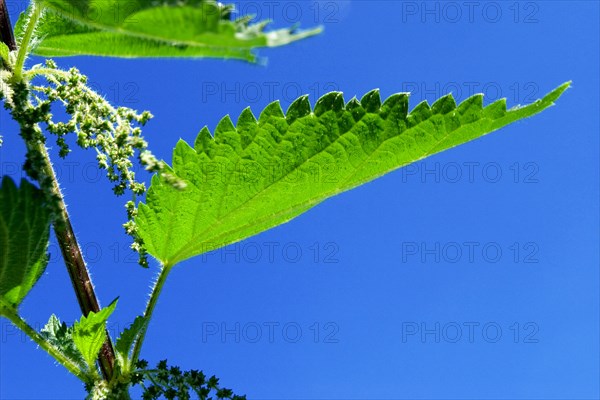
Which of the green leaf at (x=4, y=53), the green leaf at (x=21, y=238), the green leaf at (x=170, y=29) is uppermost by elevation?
the green leaf at (x=4, y=53)

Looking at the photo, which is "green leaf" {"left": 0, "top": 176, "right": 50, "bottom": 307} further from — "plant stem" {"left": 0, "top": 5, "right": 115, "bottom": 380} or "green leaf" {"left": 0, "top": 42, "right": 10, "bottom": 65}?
"green leaf" {"left": 0, "top": 42, "right": 10, "bottom": 65}

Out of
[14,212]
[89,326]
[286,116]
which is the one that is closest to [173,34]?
[14,212]

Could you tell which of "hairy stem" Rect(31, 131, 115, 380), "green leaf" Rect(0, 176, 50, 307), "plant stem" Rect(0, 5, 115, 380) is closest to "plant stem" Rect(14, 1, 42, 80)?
"plant stem" Rect(0, 5, 115, 380)

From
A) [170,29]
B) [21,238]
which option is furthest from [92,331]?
[170,29]

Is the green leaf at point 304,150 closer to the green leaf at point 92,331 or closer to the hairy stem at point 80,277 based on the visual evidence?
the hairy stem at point 80,277

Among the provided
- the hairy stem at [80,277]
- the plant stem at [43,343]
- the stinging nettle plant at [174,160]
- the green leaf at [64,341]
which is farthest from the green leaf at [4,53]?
the green leaf at [64,341]

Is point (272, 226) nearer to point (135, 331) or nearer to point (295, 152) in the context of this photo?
point (295, 152)
